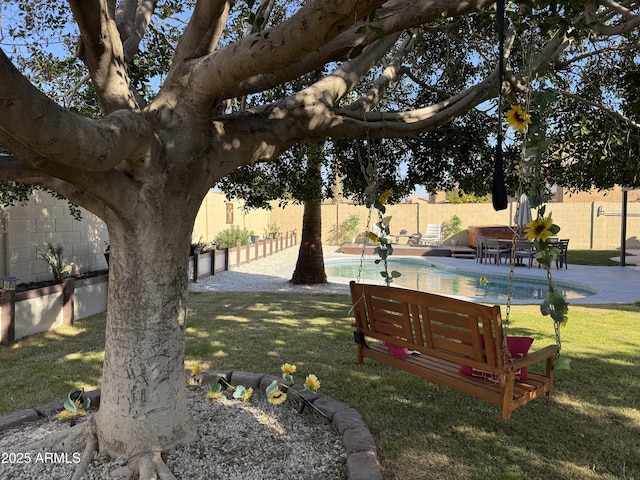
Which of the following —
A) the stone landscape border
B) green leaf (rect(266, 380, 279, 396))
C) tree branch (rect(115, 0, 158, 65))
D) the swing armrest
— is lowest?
the stone landscape border

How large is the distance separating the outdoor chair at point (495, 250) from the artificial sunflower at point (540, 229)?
13338 millimetres

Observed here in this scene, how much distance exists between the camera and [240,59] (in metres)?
2.21

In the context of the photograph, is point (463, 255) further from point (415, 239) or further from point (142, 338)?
point (142, 338)

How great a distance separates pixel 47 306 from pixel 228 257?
7.65m

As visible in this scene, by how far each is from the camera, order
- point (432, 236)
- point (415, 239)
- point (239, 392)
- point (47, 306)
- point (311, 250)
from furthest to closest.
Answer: point (432, 236), point (415, 239), point (311, 250), point (47, 306), point (239, 392)

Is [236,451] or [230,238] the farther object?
A: [230,238]

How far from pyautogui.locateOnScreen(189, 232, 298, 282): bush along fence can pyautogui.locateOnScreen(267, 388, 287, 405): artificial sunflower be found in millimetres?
8262

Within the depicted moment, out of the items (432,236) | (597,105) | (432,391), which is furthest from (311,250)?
(432,236)

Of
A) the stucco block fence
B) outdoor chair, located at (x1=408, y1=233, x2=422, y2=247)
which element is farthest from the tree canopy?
outdoor chair, located at (x1=408, y1=233, x2=422, y2=247)

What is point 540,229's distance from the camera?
2801mm

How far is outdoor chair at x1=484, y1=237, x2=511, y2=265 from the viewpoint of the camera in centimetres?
1557

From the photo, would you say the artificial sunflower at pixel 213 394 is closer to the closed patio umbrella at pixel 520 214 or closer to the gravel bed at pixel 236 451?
the gravel bed at pixel 236 451

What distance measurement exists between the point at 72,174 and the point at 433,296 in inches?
105

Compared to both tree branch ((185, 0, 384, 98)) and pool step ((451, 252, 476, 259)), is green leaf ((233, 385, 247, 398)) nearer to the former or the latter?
tree branch ((185, 0, 384, 98))
